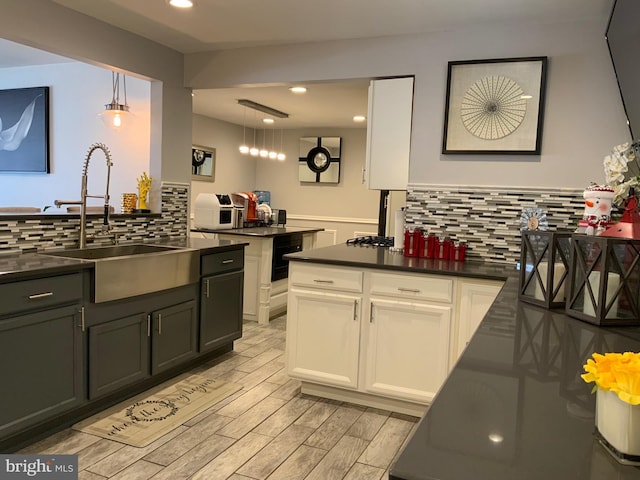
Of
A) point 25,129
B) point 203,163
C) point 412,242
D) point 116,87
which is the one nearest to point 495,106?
point 412,242

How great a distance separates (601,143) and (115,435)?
3089 mm

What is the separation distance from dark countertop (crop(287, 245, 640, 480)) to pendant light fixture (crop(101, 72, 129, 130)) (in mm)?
3634


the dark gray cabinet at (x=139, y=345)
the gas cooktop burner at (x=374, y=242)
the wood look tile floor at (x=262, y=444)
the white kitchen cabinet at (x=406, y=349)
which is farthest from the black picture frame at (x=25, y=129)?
the white kitchen cabinet at (x=406, y=349)

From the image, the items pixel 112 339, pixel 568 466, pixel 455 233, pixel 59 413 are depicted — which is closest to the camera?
pixel 568 466

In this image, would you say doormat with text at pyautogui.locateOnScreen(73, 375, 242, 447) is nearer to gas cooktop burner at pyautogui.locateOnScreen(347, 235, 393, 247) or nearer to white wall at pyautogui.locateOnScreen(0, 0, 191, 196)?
gas cooktop burner at pyautogui.locateOnScreen(347, 235, 393, 247)

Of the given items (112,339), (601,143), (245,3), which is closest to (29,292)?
(112,339)

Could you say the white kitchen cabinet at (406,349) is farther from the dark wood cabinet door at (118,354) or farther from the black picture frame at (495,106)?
the dark wood cabinet door at (118,354)

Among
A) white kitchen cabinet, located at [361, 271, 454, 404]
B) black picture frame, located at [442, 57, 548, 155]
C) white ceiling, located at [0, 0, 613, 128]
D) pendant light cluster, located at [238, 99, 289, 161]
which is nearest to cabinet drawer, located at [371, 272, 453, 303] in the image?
white kitchen cabinet, located at [361, 271, 454, 404]

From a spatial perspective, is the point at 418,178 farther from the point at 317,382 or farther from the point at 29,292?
the point at 29,292

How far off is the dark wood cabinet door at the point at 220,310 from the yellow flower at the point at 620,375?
9.45ft

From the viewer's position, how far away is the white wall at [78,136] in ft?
13.6

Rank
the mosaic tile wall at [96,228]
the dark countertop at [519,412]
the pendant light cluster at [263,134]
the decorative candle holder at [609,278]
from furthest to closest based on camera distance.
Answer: the pendant light cluster at [263,134] < the mosaic tile wall at [96,228] < the decorative candle holder at [609,278] < the dark countertop at [519,412]

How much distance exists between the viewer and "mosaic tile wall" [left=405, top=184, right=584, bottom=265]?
3002 mm

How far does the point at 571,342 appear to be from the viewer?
1302 millimetres
